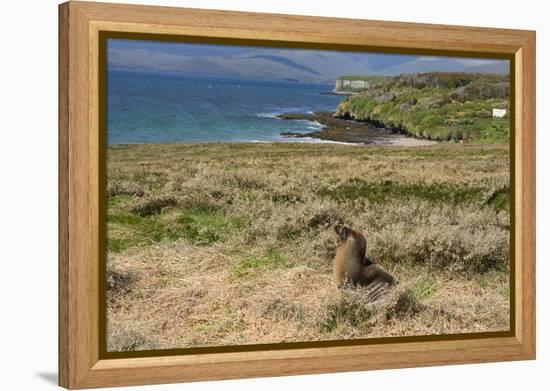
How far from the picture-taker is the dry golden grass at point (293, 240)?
921 centimetres

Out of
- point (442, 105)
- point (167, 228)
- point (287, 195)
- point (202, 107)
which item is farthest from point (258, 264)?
point (442, 105)

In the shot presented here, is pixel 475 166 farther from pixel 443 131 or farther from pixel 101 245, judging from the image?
pixel 101 245

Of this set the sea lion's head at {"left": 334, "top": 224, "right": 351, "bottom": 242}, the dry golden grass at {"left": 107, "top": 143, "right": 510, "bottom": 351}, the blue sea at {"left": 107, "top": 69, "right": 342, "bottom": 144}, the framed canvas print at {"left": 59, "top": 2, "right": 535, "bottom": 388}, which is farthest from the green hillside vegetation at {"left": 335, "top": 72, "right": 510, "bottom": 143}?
the sea lion's head at {"left": 334, "top": 224, "right": 351, "bottom": 242}

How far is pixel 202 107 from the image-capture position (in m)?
9.59

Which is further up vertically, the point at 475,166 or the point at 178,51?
the point at 178,51

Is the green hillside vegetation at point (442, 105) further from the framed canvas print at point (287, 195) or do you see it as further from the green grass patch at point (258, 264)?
the green grass patch at point (258, 264)

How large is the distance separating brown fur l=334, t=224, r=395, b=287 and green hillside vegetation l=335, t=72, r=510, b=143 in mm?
1068

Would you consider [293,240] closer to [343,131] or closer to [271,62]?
[343,131]

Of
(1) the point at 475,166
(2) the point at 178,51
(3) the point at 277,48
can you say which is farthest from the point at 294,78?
(1) the point at 475,166

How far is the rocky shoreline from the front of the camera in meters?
10.0

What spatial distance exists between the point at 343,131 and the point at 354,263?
45.3 inches

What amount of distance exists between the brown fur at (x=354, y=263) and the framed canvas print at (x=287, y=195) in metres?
0.02

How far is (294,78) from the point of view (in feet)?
32.6

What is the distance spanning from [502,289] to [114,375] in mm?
3668
